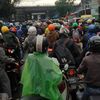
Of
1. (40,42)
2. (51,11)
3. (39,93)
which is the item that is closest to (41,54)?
(40,42)

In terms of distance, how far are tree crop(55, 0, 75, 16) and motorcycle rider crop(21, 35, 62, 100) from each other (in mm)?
108065

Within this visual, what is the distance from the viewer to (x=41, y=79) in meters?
A: 6.04

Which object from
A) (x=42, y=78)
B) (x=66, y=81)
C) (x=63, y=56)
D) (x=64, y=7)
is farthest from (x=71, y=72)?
(x=64, y=7)

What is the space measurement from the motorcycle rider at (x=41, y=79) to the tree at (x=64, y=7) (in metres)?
108

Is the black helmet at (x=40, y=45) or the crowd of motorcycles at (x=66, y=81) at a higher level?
the black helmet at (x=40, y=45)

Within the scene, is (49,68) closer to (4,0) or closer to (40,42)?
(40,42)

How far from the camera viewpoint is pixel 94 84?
20.4 feet

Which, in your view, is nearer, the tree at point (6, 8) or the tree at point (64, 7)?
the tree at point (6, 8)

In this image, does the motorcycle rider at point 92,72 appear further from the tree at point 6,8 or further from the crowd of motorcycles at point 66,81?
the tree at point 6,8

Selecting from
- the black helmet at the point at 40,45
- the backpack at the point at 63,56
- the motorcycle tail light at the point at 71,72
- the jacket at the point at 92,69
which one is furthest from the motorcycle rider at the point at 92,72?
the backpack at the point at 63,56

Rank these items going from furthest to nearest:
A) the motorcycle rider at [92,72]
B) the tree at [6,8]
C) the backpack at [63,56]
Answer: the tree at [6,8], the backpack at [63,56], the motorcycle rider at [92,72]

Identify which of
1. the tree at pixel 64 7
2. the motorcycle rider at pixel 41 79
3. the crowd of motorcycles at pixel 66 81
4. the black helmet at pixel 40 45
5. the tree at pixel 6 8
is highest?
the black helmet at pixel 40 45

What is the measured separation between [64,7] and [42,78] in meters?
118

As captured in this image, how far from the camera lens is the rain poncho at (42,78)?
6016 mm
